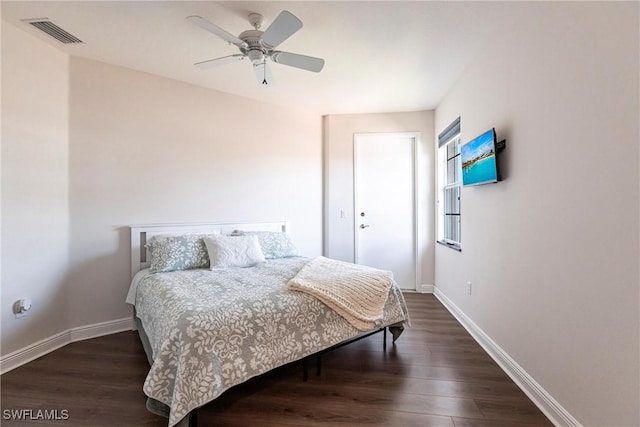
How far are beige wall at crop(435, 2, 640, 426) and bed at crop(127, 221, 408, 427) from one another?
2.96ft

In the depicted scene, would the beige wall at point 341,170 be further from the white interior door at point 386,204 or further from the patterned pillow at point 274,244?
the patterned pillow at point 274,244

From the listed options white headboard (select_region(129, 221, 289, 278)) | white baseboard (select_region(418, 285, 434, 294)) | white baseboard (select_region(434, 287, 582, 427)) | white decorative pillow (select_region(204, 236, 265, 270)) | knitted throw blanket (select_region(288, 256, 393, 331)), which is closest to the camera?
white baseboard (select_region(434, 287, 582, 427))

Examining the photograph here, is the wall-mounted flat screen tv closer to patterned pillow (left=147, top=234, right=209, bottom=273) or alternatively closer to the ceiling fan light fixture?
the ceiling fan light fixture

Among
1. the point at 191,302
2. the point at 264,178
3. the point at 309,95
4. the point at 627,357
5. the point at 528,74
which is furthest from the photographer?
the point at 264,178

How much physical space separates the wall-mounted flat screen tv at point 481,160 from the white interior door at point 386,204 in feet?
4.42

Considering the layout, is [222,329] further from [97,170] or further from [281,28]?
[97,170]

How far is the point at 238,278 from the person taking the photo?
7.07 ft

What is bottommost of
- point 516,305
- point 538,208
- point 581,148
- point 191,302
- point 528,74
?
point 516,305

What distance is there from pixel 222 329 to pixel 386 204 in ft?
9.91

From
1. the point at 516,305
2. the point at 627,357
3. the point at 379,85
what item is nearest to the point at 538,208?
the point at 516,305

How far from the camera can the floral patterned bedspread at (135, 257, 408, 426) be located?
1.32m

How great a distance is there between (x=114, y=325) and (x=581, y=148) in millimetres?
3736

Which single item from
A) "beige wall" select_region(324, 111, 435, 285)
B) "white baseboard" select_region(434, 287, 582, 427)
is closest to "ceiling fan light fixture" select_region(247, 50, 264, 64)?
"beige wall" select_region(324, 111, 435, 285)

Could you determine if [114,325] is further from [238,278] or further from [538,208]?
[538,208]
